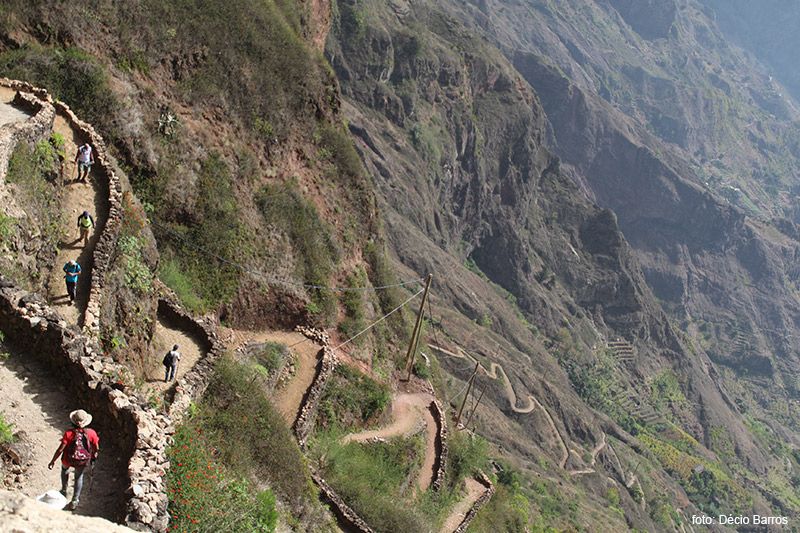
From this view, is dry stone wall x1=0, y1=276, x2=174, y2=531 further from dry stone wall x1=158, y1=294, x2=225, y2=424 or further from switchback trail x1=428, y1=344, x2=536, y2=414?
switchback trail x1=428, y1=344, x2=536, y2=414

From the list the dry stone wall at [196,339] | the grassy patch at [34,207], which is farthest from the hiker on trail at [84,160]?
the dry stone wall at [196,339]

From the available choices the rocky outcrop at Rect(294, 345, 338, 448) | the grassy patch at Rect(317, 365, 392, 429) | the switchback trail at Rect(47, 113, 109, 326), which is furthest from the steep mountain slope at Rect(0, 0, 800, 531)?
the rocky outcrop at Rect(294, 345, 338, 448)

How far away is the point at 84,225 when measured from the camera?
51.7 feet

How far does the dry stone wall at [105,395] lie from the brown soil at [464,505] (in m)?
21.0

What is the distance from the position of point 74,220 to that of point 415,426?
721 inches

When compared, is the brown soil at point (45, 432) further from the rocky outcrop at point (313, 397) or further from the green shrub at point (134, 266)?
the rocky outcrop at point (313, 397)

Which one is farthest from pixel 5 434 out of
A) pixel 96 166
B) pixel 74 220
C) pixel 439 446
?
pixel 439 446

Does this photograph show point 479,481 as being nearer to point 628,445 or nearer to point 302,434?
point 302,434

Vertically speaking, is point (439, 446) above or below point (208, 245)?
below

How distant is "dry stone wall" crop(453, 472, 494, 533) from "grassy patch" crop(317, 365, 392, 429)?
642 centimetres

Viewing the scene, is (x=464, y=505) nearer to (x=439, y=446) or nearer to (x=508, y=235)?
(x=439, y=446)

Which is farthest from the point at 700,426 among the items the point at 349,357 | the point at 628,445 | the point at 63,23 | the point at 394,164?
the point at 63,23

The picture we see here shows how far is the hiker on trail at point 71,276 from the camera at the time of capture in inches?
555

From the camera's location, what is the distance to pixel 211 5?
98.1 feet
